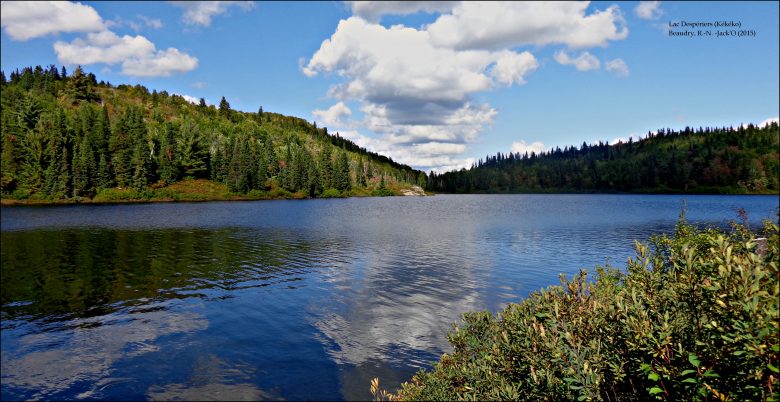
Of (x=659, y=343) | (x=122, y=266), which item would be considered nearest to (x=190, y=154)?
(x=122, y=266)

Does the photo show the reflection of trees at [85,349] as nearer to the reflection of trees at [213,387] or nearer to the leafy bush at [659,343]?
the reflection of trees at [213,387]

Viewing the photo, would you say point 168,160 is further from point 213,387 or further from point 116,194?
point 213,387

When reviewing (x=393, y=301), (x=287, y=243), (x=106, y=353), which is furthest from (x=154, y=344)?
(x=287, y=243)

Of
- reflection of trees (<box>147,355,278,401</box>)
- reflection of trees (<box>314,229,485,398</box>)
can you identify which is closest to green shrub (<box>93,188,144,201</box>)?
reflection of trees (<box>314,229,485,398</box>)

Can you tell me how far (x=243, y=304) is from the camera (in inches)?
1217

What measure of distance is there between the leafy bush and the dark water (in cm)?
811

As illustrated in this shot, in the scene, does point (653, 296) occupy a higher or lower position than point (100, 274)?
higher

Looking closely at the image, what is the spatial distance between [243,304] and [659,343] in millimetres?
28680

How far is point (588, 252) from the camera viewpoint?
5331cm

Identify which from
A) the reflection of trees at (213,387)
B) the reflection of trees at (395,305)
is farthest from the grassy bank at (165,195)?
the reflection of trees at (213,387)

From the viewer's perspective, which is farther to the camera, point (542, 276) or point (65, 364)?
point (542, 276)

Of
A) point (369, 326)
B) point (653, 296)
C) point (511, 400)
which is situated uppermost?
point (653, 296)

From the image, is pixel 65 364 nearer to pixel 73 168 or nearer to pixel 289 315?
Result: pixel 289 315

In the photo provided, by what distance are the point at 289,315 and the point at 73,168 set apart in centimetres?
15429
